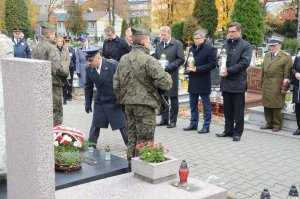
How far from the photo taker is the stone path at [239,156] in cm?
593

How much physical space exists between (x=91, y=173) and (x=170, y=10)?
108 ft

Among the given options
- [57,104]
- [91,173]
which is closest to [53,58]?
[57,104]

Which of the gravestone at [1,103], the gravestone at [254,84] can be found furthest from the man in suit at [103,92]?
the gravestone at [254,84]

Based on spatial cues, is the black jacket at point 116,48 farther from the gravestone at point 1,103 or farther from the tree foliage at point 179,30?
the tree foliage at point 179,30

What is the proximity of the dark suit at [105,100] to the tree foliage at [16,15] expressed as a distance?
42795 millimetres

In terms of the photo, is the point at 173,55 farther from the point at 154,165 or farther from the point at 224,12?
the point at 224,12

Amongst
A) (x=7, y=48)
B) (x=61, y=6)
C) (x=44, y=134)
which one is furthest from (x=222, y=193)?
(x=61, y=6)

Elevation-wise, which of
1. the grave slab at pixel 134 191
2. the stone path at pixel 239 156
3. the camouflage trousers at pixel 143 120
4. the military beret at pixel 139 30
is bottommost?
the stone path at pixel 239 156

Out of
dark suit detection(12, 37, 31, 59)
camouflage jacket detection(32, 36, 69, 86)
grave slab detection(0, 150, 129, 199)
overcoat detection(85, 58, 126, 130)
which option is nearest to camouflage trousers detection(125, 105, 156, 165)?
grave slab detection(0, 150, 129, 199)

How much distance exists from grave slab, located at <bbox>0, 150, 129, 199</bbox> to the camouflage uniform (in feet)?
6.97

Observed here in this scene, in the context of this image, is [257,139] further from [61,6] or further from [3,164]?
[61,6]

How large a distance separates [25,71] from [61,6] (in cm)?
6933

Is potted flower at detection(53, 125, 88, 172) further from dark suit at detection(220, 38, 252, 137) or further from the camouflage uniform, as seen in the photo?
dark suit at detection(220, 38, 252, 137)

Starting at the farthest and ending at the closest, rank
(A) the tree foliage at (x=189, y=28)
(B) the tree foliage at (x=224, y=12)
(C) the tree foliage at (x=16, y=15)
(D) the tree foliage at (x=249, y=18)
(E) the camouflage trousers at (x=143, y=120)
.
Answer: (C) the tree foliage at (x=16, y=15), (B) the tree foliage at (x=224, y=12), (A) the tree foliage at (x=189, y=28), (D) the tree foliage at (x=249, y=18), (E) the camouflage trousers at (x=143, y=120)
